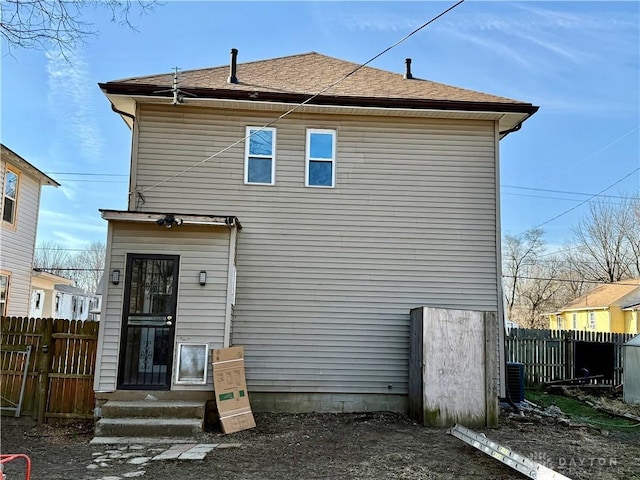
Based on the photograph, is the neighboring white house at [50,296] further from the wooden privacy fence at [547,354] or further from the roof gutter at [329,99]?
the wooden privacy fence at [547,354]

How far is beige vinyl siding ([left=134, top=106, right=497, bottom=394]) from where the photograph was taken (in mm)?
8133

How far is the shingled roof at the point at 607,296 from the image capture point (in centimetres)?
2510

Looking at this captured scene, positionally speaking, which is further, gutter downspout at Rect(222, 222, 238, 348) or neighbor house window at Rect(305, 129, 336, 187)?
neighbor house window at Rect(305, 129, 336, 187)

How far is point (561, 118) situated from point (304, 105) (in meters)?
16.5

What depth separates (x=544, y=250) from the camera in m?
38.0

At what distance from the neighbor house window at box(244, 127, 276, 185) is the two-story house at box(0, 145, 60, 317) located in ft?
27.2

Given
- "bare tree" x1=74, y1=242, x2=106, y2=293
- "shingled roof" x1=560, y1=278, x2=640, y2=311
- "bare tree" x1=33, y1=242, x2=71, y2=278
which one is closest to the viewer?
"shingled roof" x1=560, y1=278, x2=640, y2=311

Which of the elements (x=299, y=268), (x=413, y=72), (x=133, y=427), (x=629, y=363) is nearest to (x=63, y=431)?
(x=133, y=427)

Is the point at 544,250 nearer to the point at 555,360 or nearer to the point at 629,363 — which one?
the point at 555,360

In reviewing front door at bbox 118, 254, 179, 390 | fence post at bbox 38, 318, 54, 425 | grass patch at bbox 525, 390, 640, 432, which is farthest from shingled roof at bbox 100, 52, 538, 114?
grass patch at bbox 525, 390, 640, 432

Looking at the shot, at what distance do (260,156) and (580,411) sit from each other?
7.27 meters

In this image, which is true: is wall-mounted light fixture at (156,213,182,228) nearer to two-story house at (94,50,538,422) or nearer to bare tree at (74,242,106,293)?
two-story house at (94,50,538,422)

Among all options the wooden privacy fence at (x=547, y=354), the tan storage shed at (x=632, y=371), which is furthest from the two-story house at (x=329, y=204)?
the wooden privacy fence at (x=547, y=354)

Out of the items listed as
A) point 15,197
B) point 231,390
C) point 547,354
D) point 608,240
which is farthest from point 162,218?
point 608,240
